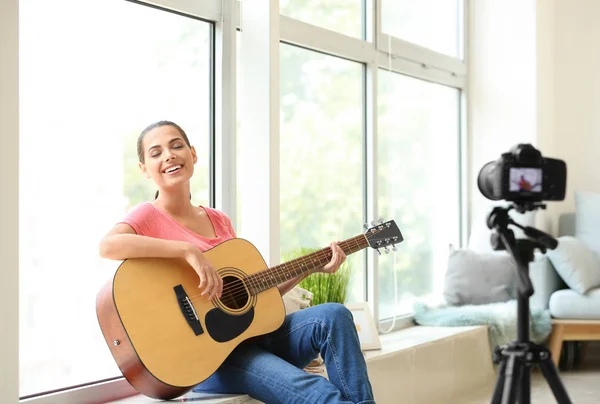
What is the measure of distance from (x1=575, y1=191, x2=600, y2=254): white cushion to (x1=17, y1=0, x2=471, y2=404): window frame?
1219mm

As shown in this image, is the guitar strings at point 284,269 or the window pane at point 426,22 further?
the window pane at point 426,22

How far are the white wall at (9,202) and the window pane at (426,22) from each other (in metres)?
2.36

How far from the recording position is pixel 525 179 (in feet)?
5.02

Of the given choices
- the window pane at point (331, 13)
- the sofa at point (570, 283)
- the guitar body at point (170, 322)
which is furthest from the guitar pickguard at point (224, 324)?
the sofa at point (570, 283)

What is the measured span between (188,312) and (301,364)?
452 mm

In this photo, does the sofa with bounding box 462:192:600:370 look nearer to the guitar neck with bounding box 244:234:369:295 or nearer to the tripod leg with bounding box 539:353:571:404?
the guitar neck with bounding box 244:234:369:295

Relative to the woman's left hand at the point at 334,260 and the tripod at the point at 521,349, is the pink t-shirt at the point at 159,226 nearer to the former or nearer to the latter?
the woman's left hand at the point at 334,260

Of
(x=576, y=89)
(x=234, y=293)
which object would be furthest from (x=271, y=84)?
(x=576, y=89)

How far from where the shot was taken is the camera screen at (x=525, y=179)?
1.53 m

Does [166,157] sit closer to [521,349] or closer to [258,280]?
[258,280]

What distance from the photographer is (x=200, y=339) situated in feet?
7.34

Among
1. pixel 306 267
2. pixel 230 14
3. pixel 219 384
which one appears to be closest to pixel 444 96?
pixel 230 14

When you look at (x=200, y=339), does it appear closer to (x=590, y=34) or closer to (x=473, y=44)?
(x=473, y=44)

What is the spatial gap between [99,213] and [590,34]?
3785 millimetres
